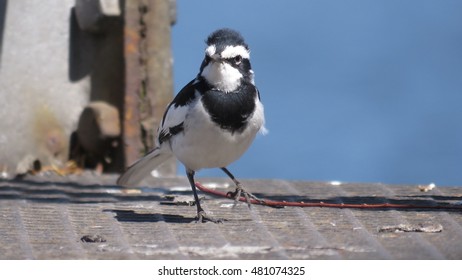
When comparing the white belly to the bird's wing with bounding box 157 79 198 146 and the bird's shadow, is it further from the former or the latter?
the bird's shadow

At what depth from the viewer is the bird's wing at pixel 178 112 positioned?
6230 millimetres

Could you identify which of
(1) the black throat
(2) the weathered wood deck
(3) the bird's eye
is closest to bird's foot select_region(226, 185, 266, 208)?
(2) the weathered wood deck

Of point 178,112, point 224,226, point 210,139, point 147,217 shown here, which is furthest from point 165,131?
point 224,226

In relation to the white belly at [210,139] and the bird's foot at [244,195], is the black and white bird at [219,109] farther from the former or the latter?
the bird's foot at [244,195]

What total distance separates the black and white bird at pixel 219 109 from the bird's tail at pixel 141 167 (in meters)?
0.83

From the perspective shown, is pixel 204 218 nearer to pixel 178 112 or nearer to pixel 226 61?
pixel 178 112

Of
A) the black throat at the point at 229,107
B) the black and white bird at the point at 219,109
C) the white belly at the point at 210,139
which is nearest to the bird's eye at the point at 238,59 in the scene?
the black and white bird at the point at 219,109

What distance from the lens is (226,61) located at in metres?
6.12

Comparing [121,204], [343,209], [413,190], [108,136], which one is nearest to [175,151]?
[121,204]

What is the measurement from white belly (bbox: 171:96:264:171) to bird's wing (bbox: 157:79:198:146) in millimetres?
51

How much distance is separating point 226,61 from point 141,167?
4.54 ft

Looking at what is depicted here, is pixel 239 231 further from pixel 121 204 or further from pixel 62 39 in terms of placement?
pixel 62 39

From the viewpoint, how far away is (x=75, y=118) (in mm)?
9281

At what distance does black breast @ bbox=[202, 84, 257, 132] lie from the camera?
6.11 metres
